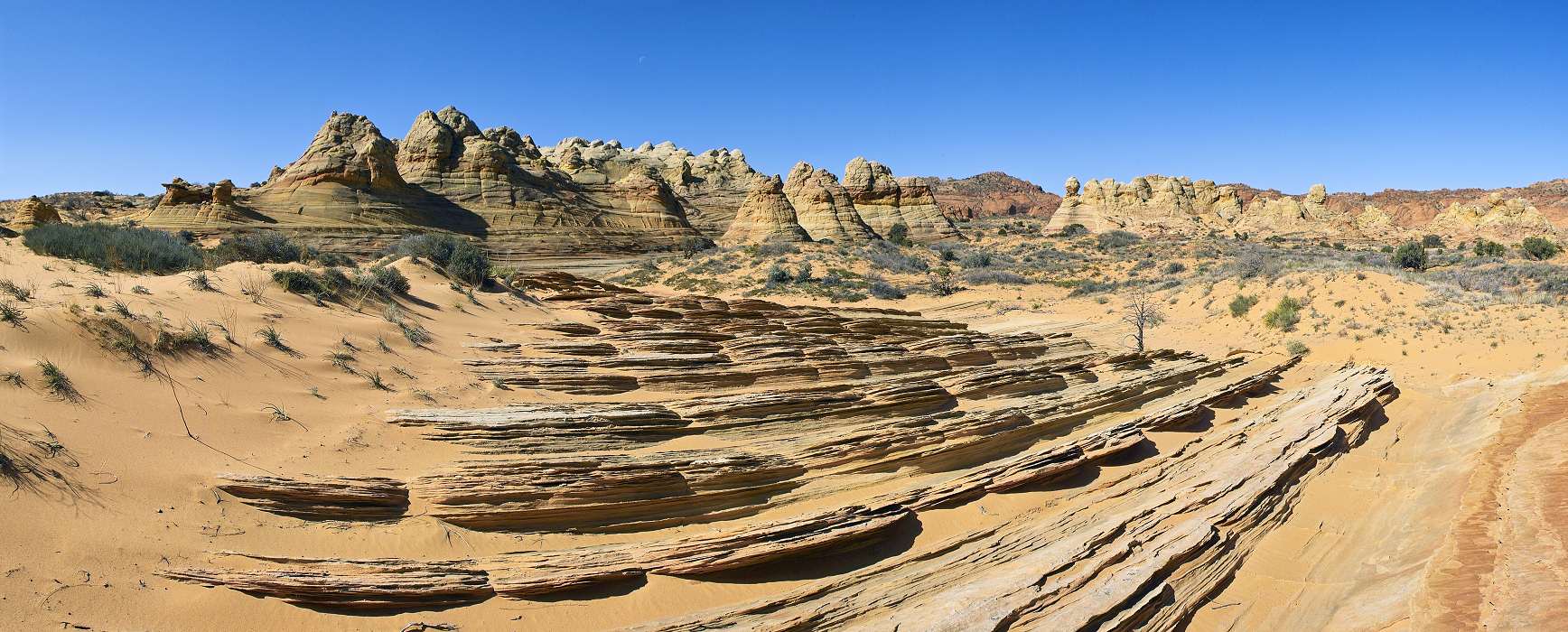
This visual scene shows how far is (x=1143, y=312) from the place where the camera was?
1655 centimetres

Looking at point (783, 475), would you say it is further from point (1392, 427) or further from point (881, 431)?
point (1392, 427)

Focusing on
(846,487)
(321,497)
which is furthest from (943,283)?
(321,497)

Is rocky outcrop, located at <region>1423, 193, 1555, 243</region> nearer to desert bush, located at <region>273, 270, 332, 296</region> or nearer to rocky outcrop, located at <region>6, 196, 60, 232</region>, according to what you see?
desert bush, located at <region>273, 270, 332, 296</region>

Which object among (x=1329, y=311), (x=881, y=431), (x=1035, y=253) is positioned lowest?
(x=881, y=431)

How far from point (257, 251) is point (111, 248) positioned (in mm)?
4717

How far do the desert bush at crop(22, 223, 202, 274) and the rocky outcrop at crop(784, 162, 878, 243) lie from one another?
35.5 m

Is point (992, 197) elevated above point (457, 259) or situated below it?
above

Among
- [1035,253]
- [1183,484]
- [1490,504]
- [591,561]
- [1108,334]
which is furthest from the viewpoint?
[1035,253]

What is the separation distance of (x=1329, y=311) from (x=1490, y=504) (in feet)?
40.5

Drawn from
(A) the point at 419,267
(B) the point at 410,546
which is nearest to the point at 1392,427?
(B) the point at 410,546

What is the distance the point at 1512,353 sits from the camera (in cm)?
1173

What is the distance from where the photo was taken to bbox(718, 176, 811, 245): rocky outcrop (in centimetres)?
3909

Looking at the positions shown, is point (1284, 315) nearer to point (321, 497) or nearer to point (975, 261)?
point (975, 261)

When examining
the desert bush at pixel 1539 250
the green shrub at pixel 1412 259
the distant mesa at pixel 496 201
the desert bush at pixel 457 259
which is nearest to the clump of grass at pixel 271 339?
the desert bush at pixel 457 259
